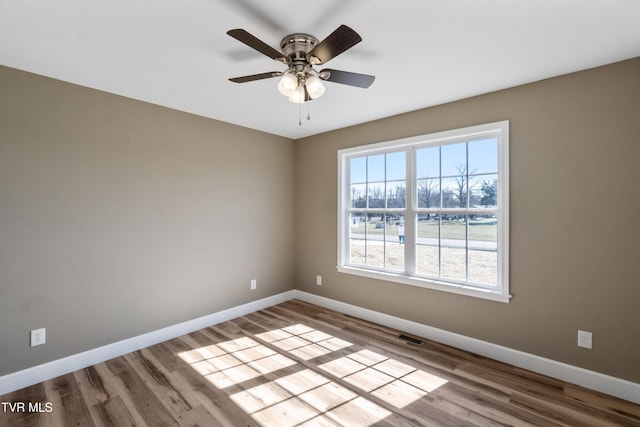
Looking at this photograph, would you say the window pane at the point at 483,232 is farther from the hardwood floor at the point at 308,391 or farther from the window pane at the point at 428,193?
the hardwood floor at the point at 308,391

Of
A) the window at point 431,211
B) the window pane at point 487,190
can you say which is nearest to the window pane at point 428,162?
the window at point 431,211

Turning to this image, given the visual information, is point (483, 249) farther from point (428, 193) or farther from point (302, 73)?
point (302, 73)

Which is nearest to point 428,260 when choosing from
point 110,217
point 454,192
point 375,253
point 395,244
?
point 395,244

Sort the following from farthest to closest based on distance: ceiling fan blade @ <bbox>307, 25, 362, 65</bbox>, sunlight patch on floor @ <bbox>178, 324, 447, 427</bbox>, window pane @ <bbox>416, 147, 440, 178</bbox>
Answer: window pane @ <bbox>416, 147, 440, 178</bbox> < sunlight patch on floor @ <bbox>178, 324, 447, 427</bbox> < ceiling fan blade @ <bbox>307, 25, 362, 65</bbox>

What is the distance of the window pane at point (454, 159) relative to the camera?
303 centimetres

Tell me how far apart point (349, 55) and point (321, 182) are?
2234 millimetres

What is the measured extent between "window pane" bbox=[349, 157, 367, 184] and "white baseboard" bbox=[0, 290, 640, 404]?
1.70 metres

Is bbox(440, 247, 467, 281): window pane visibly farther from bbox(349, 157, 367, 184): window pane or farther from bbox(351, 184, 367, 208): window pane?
bbox(349, 157, 367, 184): window pane

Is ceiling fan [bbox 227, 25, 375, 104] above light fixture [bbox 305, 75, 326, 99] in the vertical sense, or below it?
above

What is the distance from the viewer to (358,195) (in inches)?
156

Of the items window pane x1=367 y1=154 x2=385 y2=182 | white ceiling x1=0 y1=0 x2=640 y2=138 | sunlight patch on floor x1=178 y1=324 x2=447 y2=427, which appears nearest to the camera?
white ceiling x1=0 y1=0 x2=640 y2=138

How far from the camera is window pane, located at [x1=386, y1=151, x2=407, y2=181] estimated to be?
3471 millimetres

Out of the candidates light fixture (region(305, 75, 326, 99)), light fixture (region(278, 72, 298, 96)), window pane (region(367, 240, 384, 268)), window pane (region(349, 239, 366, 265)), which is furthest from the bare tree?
light fixture (region(278, 72, 298, 96))

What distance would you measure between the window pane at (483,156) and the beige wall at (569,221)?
18 cm
